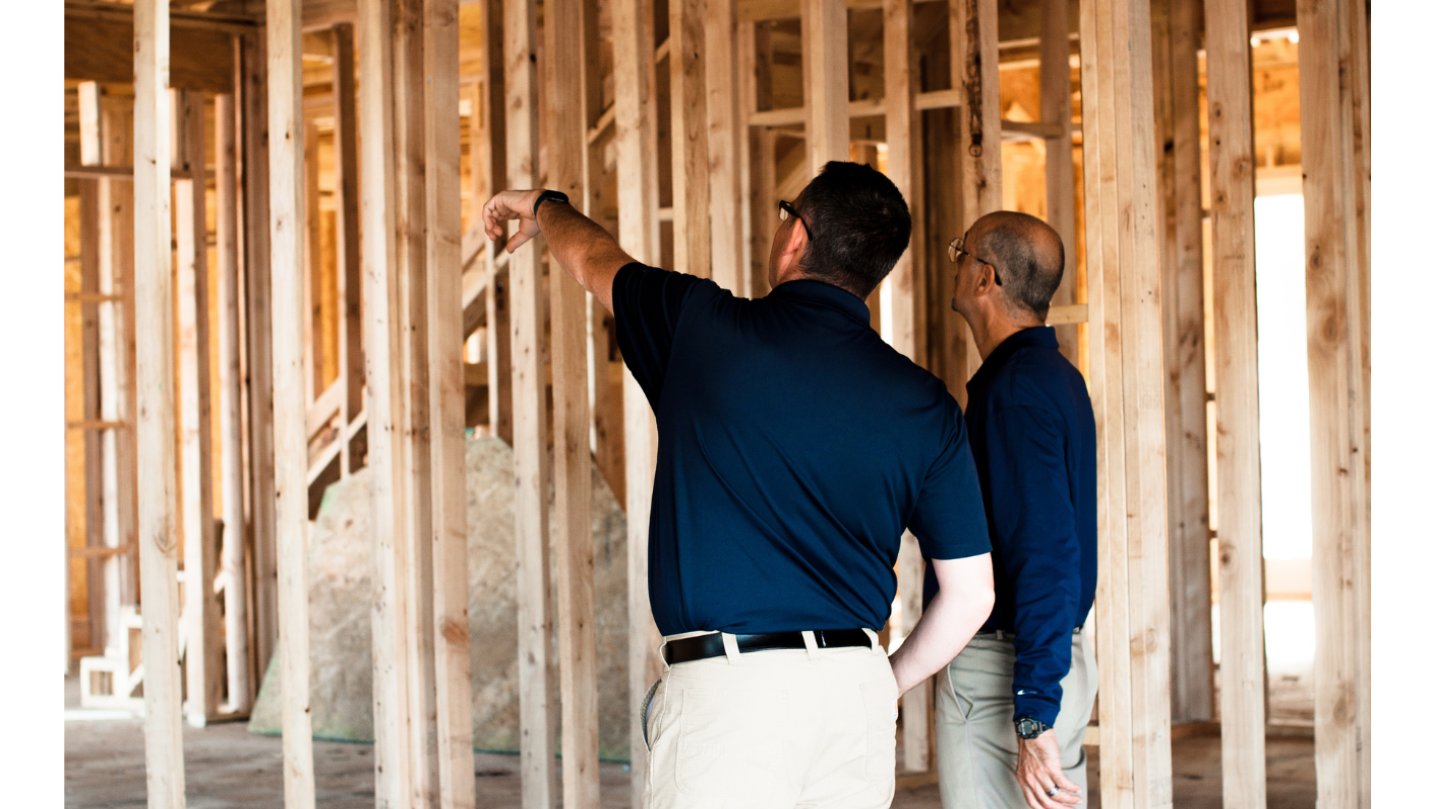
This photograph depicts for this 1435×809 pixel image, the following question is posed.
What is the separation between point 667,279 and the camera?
8.07 ft

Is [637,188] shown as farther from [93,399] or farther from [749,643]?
[93,399]

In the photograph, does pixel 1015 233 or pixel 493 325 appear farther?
pixel 493 325

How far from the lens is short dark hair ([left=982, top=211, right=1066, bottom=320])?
286cm

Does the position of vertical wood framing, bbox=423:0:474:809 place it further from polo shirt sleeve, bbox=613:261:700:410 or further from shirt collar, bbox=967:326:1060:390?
shirt collar, bbox=967:326:1060:390

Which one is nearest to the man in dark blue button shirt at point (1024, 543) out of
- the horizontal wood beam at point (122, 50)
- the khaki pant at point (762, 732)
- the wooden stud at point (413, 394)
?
the khaki pant at point (762, 732)

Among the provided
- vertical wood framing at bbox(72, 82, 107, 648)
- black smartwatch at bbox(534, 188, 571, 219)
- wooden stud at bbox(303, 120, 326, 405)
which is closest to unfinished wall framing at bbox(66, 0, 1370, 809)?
black smartwatch at bbox(534, 188, 571, 219)

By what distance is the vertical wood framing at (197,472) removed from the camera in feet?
22.7

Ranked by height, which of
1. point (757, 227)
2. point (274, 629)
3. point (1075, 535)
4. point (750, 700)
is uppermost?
point (757, 227)

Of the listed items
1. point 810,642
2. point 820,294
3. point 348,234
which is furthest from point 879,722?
point 348,234

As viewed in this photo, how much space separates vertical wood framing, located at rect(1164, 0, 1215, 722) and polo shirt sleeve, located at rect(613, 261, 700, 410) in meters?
4.73

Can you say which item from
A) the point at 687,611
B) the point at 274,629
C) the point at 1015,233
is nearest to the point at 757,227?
the point at 274,629

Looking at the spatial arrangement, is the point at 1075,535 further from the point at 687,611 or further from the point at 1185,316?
the point at 1185,316
